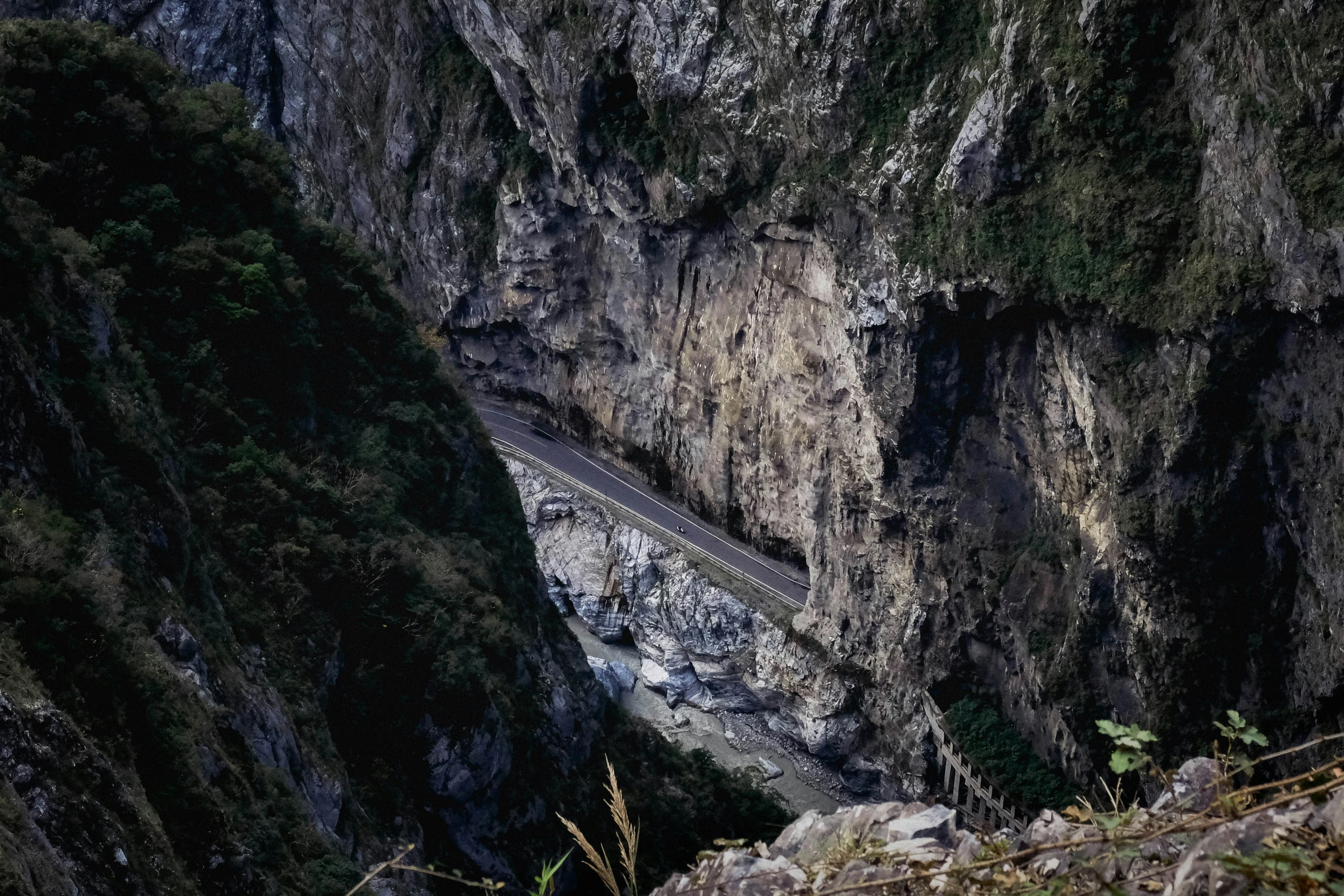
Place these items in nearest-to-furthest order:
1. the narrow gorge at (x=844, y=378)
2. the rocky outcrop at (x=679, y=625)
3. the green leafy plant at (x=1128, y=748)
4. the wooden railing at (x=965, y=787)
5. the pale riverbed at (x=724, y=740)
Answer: the green leafy plant at (x=1128, y=748) < the narrow gorge at (x=844, y=378) < the wooden railing at (x=965, y=787) < the pale riverbed at (x=724, y=740) < the rocky outcrop at (x=679, y=625)

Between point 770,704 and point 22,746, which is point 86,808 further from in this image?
point 770,704

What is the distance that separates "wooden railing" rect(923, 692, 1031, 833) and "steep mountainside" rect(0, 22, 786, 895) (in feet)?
24.0

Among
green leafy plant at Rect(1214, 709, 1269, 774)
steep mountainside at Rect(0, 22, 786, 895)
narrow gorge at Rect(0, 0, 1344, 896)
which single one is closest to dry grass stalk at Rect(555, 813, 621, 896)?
green leafy plant at Rect(1214, 709, 1269, 774)

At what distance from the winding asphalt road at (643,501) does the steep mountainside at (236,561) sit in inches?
452

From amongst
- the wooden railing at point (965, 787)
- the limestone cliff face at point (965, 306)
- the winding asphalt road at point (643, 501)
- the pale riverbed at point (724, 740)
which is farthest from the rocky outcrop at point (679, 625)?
the wooden railing at point (965, 787)

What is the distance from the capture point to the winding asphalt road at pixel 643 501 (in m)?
39.8

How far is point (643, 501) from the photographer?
141ft

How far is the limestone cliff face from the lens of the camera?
25.1m

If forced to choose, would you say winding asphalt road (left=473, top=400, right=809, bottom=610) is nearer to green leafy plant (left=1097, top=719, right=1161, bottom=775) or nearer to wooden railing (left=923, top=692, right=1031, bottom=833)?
wooden railing (left=923, top=692, right=1031, bottom=833)

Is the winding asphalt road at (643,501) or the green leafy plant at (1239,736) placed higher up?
the green leafy plant at (1239,736)

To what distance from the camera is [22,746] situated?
9977 mm

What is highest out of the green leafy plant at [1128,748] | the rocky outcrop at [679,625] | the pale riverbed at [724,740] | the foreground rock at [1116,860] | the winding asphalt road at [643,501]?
the green leafy plant at [1128,748]

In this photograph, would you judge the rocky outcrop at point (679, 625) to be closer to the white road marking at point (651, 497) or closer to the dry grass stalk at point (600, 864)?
the white road marking at point (651, 497)

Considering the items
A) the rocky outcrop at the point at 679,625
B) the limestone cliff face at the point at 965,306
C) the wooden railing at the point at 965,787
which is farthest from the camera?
the rocky outcrop at the point at 679,625
